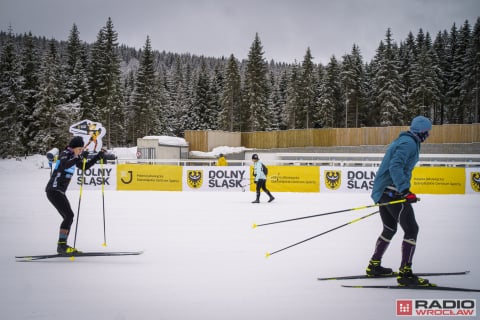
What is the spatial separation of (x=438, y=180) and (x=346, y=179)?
387cm

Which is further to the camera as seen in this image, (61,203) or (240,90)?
(240,90)

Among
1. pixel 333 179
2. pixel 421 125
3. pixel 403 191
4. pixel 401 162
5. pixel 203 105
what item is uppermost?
pixel 203 105

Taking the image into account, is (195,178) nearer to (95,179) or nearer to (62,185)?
(95,179)

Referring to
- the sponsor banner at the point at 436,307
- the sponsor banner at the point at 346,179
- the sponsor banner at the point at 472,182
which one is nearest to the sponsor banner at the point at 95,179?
the sponsor banner at the point at 346,179

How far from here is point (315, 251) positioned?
602cm

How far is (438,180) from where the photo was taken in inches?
600

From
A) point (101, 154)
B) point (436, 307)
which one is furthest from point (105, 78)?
point (436, 307)

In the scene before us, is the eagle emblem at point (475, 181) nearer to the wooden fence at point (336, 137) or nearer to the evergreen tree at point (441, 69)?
the wooden fence at point (336, 137)

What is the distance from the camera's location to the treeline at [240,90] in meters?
39.1

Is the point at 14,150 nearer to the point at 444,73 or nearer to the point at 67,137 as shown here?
the point at 67,137

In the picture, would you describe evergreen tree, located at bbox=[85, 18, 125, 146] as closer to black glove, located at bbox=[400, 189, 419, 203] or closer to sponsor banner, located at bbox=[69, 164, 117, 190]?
sponsor banner, located at bbox=[69, 164, 117, 190]

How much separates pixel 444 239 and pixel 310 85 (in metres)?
46.6

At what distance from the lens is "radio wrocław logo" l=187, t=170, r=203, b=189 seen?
55.0 ft

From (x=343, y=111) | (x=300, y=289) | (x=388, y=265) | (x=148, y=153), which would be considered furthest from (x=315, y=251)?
(x=343, y=111)
